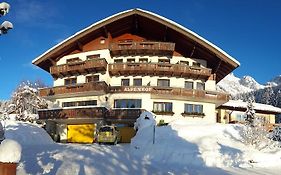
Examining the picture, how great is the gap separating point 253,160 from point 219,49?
22.5m

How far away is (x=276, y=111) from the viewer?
162 feet

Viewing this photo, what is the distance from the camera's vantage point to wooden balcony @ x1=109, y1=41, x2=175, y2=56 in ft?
125

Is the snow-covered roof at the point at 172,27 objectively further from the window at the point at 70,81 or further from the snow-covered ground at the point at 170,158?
the snow-covered ground at the point at 170,158

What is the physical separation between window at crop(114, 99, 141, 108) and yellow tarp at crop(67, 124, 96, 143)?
3.58 metres

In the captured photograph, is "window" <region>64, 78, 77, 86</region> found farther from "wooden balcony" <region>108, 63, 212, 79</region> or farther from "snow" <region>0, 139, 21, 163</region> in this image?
"snow" <region>0, 139, 21, 163</region>

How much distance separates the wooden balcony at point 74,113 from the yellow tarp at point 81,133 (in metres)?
2.86

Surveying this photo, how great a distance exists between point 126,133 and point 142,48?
9.76 metres

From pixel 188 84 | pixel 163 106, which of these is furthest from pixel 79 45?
pixel 188 84

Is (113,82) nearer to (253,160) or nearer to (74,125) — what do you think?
(74,125)

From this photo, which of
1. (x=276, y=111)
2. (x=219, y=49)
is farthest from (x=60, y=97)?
(x=276, y=111)

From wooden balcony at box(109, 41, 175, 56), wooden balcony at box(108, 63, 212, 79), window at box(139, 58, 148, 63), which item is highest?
wooden balcony at box(109, 41, 175, 56)

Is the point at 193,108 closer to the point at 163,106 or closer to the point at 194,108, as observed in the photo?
the point at 194,108

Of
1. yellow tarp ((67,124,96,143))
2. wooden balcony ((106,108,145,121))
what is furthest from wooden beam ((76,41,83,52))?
wooden balcony ((106,108,145,121))

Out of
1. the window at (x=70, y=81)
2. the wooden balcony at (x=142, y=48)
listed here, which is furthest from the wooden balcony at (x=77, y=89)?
the wooden balcony at (x=142, y=48)
